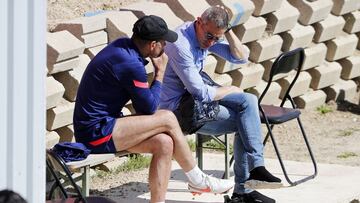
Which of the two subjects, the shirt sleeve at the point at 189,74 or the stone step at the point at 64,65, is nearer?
the shirt sleeve at the point at 189,74

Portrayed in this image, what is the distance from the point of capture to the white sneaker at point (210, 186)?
6.88 meters

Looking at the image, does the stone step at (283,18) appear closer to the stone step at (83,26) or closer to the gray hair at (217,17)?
the stone step at (83,26)

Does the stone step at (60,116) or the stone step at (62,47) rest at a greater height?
the stone step at (62,47)

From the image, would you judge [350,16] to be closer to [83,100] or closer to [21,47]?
[83,100]

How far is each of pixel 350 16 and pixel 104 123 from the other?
523 cm

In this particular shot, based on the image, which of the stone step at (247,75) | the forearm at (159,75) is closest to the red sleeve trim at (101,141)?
the forearm at (159,75)

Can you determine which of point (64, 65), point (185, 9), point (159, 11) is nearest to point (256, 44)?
point (185, 9)

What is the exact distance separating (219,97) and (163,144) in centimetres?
85

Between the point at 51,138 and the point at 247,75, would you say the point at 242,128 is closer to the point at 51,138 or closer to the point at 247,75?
the point at 51,138

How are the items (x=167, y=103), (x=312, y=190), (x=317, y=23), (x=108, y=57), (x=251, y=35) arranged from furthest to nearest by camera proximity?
(x=317, y=23)
(x=251, y=35)
(x=312, y=190)
(x=167, y=103)
(x=108, y=57)

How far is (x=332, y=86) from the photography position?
10.9 meters

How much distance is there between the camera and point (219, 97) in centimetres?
713

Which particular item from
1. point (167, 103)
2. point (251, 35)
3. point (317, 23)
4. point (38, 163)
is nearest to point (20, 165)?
point (38, 163)

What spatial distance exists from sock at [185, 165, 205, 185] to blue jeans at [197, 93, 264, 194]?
40cm
